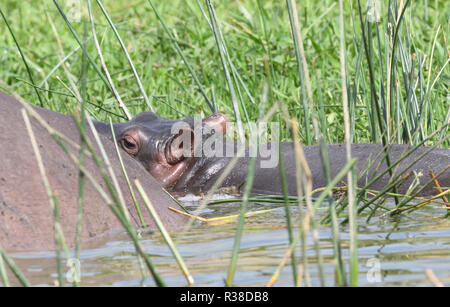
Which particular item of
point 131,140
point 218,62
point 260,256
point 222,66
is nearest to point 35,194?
point 260,256

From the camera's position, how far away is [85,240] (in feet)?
8.36

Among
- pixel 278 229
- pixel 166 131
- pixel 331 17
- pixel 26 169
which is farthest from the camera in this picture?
pixel 331 17

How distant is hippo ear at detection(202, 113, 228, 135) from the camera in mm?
4336

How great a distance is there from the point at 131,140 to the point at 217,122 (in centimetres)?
45

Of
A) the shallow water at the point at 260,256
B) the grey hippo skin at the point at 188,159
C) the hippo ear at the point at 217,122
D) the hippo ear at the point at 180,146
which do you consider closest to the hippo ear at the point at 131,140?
the grey hippo skin at the point at 188,159

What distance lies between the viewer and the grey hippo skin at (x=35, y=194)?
7.93ft

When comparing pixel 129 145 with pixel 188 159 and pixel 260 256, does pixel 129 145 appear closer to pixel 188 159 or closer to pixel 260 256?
pixel 188 159

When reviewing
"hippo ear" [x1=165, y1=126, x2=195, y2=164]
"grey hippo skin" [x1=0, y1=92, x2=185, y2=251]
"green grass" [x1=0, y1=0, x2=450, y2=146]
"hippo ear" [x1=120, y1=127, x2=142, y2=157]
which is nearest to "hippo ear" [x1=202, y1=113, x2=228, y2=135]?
"hippo ear" [x1=165, y1=126, x2=195, y2=164]

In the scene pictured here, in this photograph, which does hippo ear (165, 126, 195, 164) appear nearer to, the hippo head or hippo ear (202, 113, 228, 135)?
the hippo head

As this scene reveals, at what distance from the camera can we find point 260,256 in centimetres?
234

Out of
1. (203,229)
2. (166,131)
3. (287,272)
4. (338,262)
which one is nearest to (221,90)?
(166,131)

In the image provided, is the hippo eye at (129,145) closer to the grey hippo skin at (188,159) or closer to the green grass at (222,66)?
the grey hippo skin at (188,159)
